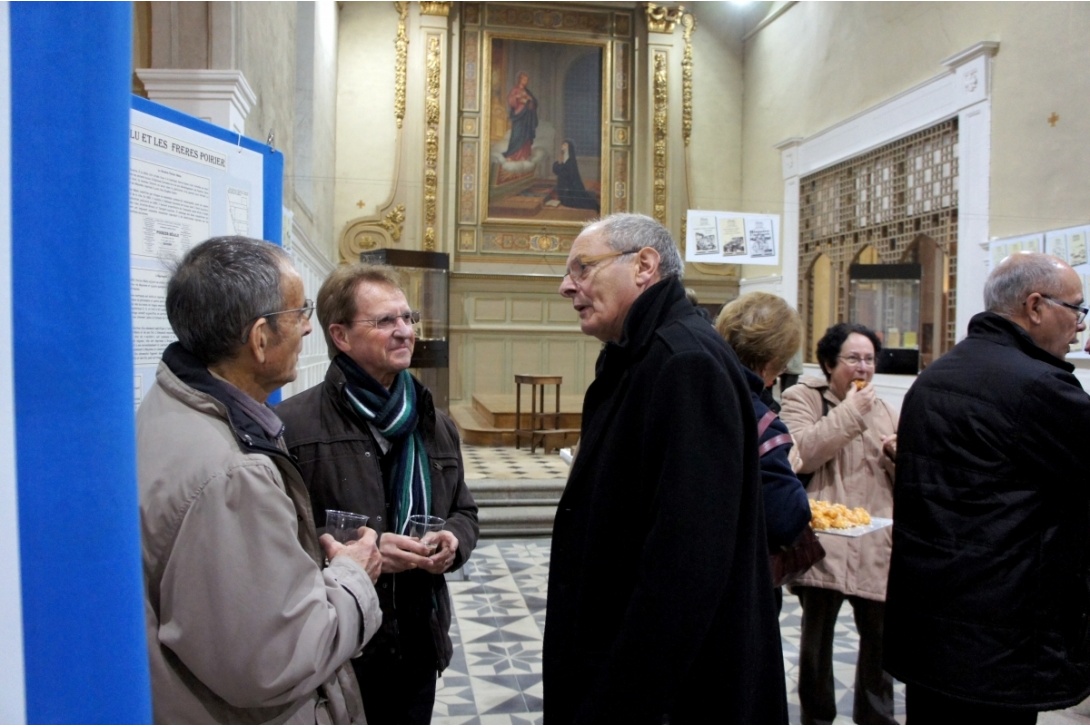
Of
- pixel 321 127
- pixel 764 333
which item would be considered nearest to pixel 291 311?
pixel 764 333

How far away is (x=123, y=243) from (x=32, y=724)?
20.5 inches

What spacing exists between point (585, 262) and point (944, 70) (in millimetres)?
8156

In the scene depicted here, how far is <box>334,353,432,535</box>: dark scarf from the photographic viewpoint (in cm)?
205

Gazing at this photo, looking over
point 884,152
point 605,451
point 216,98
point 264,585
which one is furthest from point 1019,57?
point 264,585

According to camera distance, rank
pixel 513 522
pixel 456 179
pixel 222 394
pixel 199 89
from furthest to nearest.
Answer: pixel 456 179 → pixel 513 522 → pixel 199 89 → pixel 222 394

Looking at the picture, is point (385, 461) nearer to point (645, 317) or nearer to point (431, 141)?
point (645, 317)

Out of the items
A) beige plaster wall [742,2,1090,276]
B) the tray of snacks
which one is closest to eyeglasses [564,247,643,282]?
the tray of snacks

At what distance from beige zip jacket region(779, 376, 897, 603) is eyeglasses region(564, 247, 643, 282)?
5.15 ft

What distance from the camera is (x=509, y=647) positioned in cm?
423

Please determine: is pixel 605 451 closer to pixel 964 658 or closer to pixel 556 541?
pixel 556 541

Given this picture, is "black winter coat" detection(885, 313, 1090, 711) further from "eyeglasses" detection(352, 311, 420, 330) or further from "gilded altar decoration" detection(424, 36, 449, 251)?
"gilded altar decoration" detection(424, 36, 449, 251)

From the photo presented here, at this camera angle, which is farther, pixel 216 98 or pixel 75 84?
pixel 216 98

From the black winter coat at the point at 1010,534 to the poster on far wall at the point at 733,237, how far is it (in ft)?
21.8

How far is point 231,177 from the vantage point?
96.1 inches
